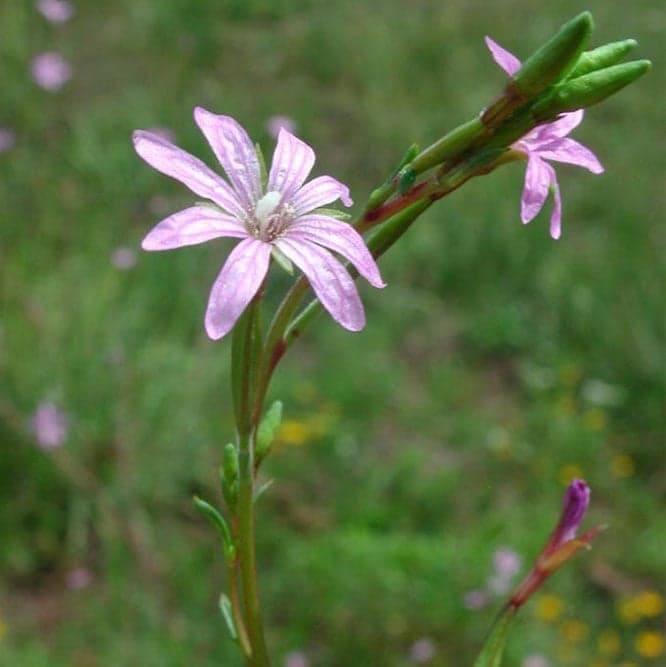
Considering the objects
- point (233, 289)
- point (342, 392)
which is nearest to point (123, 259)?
point (342, 392)

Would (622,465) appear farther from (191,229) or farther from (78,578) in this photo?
(191,229)

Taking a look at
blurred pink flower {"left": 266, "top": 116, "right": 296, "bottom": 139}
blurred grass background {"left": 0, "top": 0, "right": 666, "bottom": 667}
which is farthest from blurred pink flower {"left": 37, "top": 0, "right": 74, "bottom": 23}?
blurred pink flower {"left": 266, "top": 116, "right": 296, "bottom": 139}

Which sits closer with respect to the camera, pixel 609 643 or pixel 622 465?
pixel 609 643

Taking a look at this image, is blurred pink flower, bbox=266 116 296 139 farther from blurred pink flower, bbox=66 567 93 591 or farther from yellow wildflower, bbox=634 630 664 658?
yellow wildflower, bbox=634 630 664 658

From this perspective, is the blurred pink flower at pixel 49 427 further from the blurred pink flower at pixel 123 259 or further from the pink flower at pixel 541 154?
the pink flower at pixel 541 154

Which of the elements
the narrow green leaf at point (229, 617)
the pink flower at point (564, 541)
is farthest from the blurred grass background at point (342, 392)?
the narrow green leaf at point (229, 617)

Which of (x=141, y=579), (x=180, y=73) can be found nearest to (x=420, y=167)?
(x=141, y=579)

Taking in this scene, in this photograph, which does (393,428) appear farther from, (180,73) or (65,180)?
(180,73)
